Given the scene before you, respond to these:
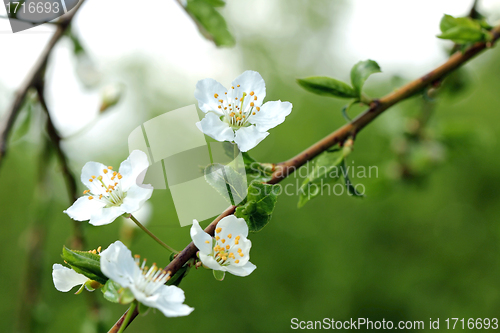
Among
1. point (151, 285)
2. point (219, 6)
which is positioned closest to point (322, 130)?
point (219, 6)

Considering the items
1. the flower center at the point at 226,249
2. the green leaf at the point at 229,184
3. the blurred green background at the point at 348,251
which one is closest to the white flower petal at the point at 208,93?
the green leaf at the point at 229,184

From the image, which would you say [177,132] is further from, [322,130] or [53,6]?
[322,130]

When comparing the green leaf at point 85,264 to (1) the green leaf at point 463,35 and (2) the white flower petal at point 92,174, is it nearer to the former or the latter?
(2) the white flower petal at point 92,174

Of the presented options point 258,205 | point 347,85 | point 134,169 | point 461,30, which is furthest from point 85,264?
point 461,30

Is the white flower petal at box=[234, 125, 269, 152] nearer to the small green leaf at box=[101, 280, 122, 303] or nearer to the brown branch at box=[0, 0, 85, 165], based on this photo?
the small green leaf at box=[101, 280, 122, 303]

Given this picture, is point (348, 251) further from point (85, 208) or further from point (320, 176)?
point (85, 208)
